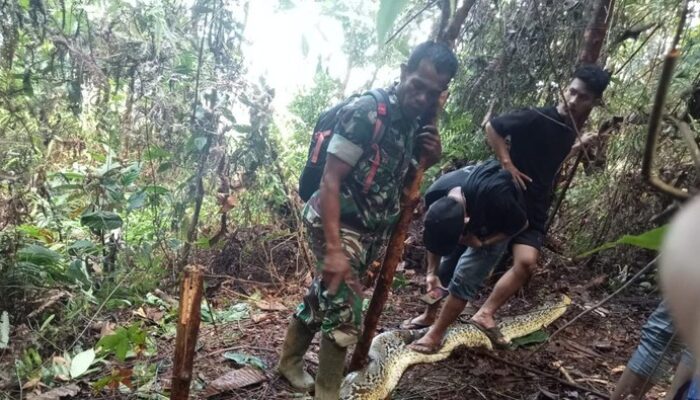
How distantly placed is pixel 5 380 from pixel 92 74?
178cm

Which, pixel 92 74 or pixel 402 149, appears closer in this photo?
pixel 402 149

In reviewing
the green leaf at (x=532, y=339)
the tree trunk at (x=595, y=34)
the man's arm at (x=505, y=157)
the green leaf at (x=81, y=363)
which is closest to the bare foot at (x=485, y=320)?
the green leaf at (x=532, y=339)

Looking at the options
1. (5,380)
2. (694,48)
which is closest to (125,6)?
(5,380)

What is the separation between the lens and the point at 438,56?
7.28ft

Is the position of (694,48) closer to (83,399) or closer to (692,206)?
(692,206)

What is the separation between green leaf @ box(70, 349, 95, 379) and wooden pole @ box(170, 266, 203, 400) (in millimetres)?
1412

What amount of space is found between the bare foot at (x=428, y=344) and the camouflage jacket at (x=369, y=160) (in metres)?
0.92

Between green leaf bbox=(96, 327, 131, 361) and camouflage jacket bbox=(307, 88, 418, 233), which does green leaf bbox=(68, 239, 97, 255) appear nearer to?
green leaf bbox=(96, 327, 131, 361)

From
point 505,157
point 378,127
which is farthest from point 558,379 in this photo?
point 378,127

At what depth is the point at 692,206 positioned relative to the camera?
54cm

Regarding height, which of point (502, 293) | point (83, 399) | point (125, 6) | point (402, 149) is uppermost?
point (125, 6)

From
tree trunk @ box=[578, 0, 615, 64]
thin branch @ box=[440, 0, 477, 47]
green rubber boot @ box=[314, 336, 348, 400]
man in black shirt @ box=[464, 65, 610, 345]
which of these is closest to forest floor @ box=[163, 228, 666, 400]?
green rubber boot @ box=[314, 336, 348, 400]

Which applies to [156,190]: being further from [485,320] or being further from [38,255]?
[485,320]

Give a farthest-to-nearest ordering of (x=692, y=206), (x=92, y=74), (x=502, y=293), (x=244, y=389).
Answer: (x=502, y=293)
(x=92, y=74)
(x=244, y=389)
(x=692, y=206)
